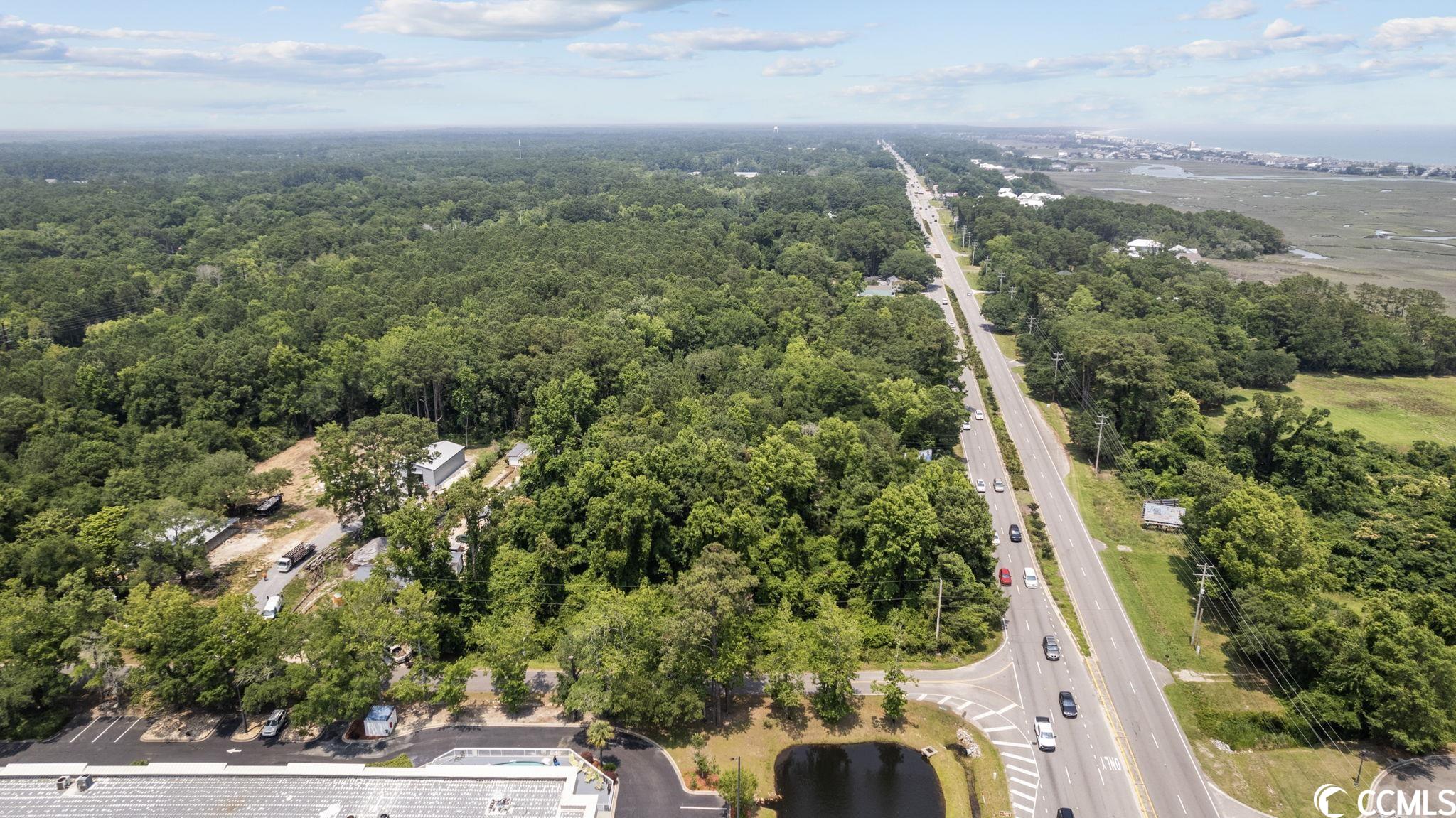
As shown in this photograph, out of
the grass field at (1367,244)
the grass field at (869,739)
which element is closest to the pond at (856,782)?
the grass field at (869,739)

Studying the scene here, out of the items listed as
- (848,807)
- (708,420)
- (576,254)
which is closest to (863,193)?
(576,254)

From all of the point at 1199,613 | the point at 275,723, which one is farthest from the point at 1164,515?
the point at 275,723

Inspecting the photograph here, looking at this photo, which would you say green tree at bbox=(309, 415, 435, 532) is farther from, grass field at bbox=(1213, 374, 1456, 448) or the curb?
grass field at bbox=(1213, 374, 1456, 448)

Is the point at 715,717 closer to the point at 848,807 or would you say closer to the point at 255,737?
the point at 848,807

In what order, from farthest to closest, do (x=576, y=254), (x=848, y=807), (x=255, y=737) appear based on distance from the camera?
(x=576, y=254) → (x=255, y=737) → (x=848, y=807)

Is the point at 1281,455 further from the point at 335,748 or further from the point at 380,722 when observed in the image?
the point at 335,748

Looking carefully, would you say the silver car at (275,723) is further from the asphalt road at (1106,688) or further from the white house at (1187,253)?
the white house at (1187,253)
